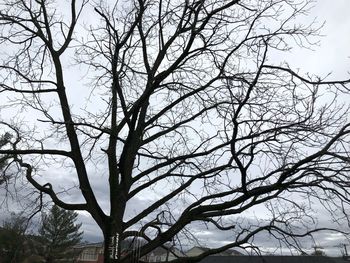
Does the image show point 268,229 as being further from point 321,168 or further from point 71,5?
point 71,5

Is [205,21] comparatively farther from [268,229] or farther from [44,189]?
[44,189]

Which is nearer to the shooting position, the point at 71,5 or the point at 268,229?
the point at 268,229

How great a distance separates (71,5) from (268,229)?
7.06m

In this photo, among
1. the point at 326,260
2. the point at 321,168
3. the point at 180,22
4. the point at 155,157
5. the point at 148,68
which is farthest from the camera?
the point at 326,260

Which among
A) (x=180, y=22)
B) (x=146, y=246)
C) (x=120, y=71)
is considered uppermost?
(x=180, y=22)

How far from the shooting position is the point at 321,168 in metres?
6.93

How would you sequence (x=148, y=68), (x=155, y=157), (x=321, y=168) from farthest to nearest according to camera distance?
(x=155, y=157), (x=148, y=68), (x=321, y=168)

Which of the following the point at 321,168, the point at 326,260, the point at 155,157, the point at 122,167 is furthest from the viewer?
the point at 326,260

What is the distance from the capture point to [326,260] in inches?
1378

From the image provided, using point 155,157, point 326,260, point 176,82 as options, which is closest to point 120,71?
point 176,82

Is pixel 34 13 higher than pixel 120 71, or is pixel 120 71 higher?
pixel 34 13

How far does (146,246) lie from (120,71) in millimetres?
3635

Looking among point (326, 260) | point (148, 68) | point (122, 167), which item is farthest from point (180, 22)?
point (326, 260)

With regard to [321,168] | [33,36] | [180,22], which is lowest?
[321,168]
